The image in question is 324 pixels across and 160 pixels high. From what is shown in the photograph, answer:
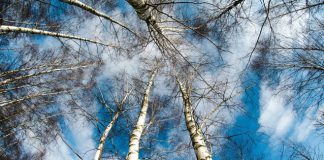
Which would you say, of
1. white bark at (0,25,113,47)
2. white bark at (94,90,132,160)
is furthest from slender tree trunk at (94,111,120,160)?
white bark at (0,25,113,47)

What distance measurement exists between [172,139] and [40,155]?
5950mm

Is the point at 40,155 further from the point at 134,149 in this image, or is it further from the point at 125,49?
the point at 134,149

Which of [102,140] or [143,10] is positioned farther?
[102,140]

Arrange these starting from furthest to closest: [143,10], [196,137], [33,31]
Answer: [33,31], [196,137], [143,10]

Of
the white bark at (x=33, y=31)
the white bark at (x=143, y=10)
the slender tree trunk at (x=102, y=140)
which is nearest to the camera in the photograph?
the white bark at (x=143, y=10)

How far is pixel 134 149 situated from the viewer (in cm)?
368

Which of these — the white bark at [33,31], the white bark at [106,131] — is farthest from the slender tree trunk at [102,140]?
the white bark at [33,31]

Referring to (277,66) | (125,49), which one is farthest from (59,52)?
(277,66)

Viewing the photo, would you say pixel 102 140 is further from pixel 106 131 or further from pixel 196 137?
pixel 196 137

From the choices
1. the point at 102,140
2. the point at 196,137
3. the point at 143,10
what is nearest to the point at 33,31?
the point at 143,10

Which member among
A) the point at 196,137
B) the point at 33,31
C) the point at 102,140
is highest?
the point at 33,31

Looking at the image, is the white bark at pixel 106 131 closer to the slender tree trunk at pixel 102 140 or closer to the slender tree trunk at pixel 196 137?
the slender tree trunk at pixel 102 140

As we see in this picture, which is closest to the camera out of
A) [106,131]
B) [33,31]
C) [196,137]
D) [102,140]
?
[196,137]

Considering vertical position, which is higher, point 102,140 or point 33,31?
point 33,31
